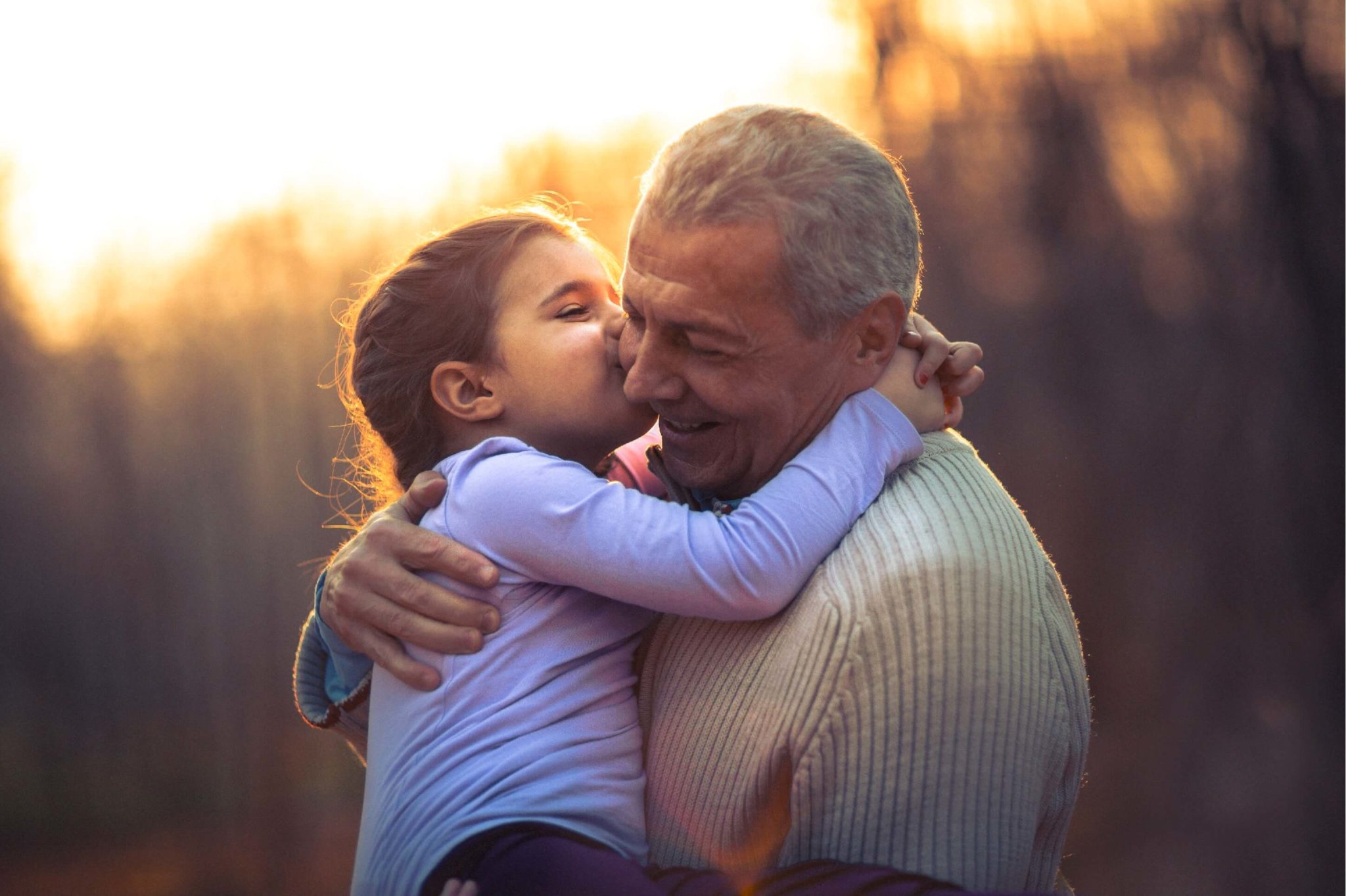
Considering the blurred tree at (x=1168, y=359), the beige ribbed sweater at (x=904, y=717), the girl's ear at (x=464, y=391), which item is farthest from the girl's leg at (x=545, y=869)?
the blurred tree at (x=1168, y=359)

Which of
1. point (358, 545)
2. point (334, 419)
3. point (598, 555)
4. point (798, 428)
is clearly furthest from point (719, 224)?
point (334, 419)

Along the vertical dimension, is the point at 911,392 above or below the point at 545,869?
above

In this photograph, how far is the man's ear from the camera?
1836 mm

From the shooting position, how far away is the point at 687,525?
66.0 inches

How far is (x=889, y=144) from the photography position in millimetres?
7191

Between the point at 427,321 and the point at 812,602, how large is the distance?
1.03 m

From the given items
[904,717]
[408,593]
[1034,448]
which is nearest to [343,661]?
[408,593]

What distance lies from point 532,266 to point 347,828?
781cm

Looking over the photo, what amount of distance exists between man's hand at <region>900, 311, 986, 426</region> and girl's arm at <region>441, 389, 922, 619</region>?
0.48ft

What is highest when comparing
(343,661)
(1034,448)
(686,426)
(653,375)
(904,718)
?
(653,375)

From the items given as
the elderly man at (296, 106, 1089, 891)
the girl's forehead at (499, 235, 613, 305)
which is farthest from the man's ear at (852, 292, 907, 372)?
the girl's forehead at (499, 235, 613, 305)

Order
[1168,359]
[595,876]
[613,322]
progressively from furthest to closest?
[1168,359], [613,322], [595,876]

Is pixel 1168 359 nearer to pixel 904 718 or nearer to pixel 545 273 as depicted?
pixel 545 273

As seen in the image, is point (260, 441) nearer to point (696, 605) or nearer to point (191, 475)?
point (191, 475)
